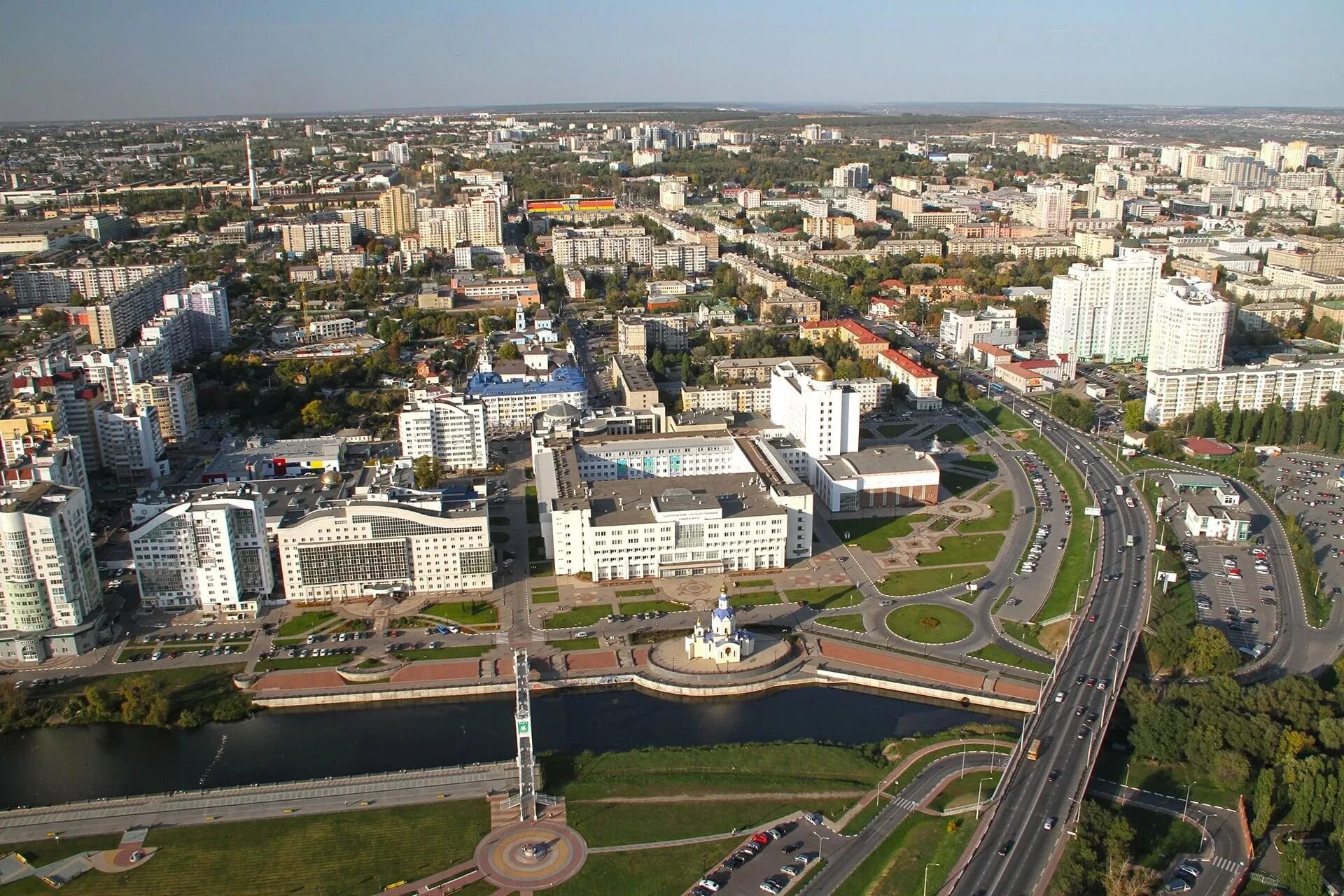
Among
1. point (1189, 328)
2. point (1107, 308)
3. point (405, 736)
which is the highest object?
point (1189, 328)

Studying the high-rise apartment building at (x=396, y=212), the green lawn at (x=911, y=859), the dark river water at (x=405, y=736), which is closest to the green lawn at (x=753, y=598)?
the dark river water at (x=405, y=736)

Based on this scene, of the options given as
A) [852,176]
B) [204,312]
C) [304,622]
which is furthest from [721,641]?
[852,176]

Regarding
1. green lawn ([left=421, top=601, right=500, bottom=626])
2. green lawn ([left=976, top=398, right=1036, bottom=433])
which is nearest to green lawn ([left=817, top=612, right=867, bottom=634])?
green lawn ([left=421, top=601, right=500, bottom=626])

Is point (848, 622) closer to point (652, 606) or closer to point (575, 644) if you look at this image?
point (652, 606)

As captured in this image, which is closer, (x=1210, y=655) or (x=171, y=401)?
(x=1210, y=655)

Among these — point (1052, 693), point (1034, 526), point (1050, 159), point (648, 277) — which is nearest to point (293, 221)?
point (648, 277)

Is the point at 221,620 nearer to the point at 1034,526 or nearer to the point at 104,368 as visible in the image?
the point at 104,368

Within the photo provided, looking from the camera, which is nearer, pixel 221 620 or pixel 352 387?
pixel 221 620
